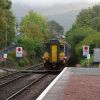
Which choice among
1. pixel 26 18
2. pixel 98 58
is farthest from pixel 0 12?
pixel 26 18

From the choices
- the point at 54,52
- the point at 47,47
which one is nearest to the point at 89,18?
the point at 47,47

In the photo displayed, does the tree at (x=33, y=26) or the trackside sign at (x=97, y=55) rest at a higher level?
the tree at (x=33, y=26)

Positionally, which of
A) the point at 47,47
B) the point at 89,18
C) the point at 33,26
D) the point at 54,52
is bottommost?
the point at 54,52

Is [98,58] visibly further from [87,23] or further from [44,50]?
[87,23]

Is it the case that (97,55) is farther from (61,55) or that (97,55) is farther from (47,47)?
(47,47)

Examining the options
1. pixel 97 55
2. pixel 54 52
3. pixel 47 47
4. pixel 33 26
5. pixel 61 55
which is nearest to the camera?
pixel 97 55

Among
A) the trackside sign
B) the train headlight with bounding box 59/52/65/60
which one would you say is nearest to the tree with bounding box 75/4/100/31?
the train headlight with bounding box 59/52/65/60

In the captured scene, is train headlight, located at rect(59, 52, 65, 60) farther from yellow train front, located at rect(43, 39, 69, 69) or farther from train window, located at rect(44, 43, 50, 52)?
train window, located at rect(44, 43, 50, 52)

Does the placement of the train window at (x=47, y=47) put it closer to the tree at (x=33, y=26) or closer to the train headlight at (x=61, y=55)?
the train headlight at (x=61, y=55)

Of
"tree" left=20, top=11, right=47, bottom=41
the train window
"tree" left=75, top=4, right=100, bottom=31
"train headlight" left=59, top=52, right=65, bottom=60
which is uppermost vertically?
"tree" left=75, top=4, right=100, bottom=31

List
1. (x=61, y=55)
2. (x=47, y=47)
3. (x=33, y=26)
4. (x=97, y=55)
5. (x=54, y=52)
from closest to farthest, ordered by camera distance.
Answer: (x=97, y=55), (x=61, y=55), (x=54, y=52), (x=47, y=47), (x=33, y=26)

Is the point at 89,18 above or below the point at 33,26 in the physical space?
above

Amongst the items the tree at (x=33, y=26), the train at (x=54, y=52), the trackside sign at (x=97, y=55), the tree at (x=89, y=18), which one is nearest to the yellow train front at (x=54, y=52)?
the train at (x=54, y=52)

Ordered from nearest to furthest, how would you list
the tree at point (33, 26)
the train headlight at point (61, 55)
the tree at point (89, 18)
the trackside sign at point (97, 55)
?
the trackside sign at point (97, 55), the train headlight at point (61, 55), the tree at point (33, 26), the tree at point (89, 18)
